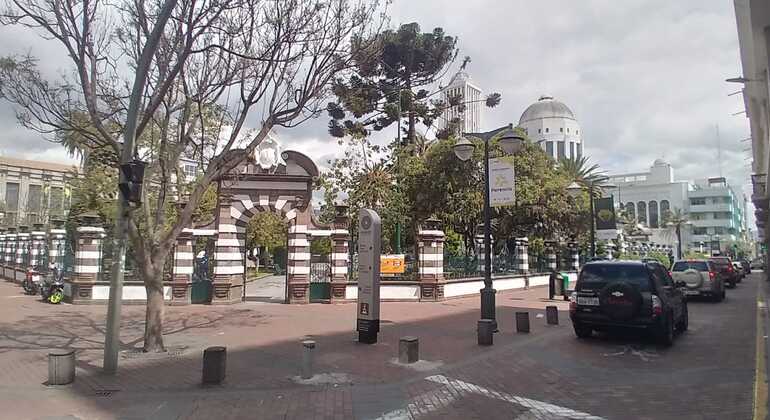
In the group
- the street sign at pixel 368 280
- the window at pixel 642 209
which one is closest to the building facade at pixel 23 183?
the street sign at pixel 368 280

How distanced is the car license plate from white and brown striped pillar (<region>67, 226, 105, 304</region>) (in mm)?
15544

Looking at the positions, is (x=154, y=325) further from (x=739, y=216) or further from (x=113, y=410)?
(x=739, y=216)

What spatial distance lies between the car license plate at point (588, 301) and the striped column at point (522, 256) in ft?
54.8

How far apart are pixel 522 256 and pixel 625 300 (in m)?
17.5

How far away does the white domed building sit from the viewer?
92.8m

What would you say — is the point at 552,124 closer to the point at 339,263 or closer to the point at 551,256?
the point at 551,256

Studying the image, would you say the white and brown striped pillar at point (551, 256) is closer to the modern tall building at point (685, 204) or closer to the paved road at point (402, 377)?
the paved road at point (402, 377)

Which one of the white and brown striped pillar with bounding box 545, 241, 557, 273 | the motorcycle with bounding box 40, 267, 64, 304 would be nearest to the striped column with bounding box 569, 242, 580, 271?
the white and brown striped pillar with bounding box 545, 241, 557, 273

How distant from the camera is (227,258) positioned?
18922 millimetres

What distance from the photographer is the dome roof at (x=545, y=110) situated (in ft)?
307

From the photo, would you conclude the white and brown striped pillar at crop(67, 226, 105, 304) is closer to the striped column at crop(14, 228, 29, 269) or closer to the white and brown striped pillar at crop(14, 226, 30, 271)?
the white and brown striped pillar at crop(14, 226, 30, 271)

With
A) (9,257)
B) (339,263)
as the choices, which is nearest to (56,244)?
(9,257)

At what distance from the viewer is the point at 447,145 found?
94.1 ft

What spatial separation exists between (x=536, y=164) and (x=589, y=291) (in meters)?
19.8
